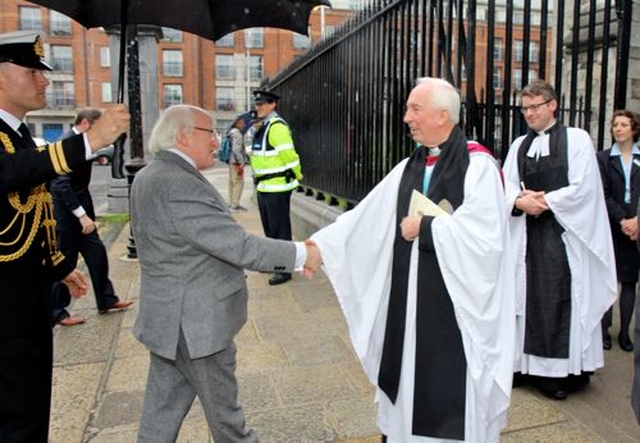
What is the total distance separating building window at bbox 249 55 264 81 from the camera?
176 ft

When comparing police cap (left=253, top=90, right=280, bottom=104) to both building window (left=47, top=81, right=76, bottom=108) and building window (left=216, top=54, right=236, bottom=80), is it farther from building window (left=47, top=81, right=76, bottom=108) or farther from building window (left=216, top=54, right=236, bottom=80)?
building window (left=47, top=81, right=76, bottom=108)

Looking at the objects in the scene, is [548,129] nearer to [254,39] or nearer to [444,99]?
[444,99]

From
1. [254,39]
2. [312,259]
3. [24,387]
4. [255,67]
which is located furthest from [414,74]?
[254,39]

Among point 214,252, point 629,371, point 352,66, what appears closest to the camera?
point 214,252

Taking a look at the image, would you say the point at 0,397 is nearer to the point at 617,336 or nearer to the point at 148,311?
the point at 148,311

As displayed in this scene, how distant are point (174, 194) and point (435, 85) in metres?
1.28

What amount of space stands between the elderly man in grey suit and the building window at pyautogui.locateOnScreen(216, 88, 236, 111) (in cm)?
5282

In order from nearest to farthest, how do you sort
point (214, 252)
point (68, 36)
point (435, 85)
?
point (214, 252) → point (435, 85) → point (68, 36)

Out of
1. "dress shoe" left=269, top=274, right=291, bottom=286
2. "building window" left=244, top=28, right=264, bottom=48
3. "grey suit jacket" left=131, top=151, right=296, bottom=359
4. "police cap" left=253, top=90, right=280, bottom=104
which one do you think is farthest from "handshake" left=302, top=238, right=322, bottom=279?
"building window" left=244, top=28, right=264, bottom=48

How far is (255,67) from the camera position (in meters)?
53.8

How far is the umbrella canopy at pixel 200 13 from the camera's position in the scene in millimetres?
3199

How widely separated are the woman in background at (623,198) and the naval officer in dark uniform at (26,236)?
3.94 metres

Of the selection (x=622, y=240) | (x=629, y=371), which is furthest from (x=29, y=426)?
(x=622, y=240)

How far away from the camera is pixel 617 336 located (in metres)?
4.83
